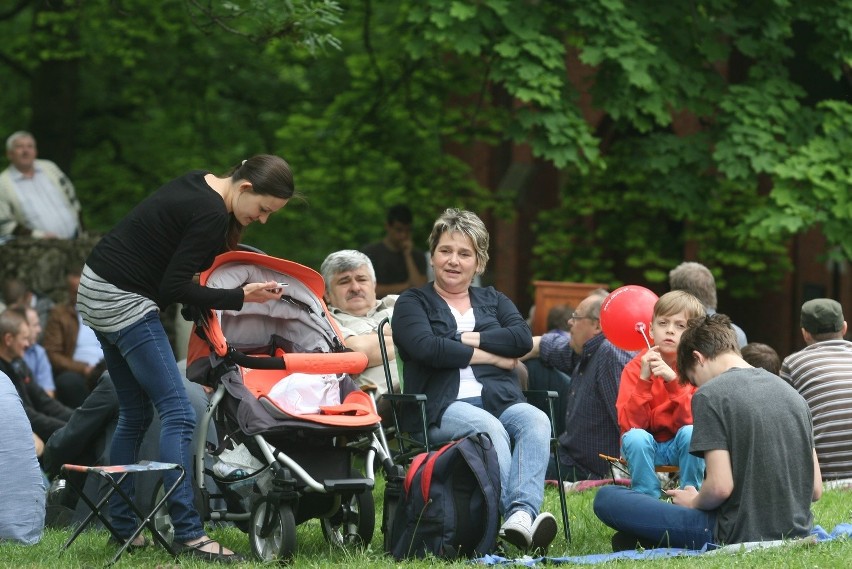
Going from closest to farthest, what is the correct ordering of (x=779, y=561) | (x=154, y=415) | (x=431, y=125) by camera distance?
(x=779, y=561) → (x=154, y=415) → (x=431, y=125)

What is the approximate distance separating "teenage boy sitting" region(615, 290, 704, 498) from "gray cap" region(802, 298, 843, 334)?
214cm

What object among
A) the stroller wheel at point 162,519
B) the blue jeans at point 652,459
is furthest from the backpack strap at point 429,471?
the stroller wheel at point 162,519

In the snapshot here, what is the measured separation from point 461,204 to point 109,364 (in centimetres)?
1140

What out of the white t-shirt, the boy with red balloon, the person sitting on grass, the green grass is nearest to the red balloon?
the boy with red balloon

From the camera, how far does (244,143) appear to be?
72.9ft

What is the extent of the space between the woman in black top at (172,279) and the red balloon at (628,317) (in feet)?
6.91

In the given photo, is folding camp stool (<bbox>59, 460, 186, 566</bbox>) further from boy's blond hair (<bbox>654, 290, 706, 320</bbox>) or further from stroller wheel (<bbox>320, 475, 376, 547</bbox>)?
boy's blond hair (<bbox>654, 290, 706, 320</bbox>)

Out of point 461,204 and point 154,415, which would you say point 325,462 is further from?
point 461,204

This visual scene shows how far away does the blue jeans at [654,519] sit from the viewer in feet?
20.8

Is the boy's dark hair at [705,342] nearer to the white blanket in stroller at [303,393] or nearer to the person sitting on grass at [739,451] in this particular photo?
the person sitting on grass at [739,451]

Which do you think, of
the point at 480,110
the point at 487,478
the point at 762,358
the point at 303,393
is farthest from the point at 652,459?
the point at 480,110

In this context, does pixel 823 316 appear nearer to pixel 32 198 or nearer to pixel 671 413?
pixel 671 413

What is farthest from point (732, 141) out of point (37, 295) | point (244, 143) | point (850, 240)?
point (244, 143)

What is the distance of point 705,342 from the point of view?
20.3ft
